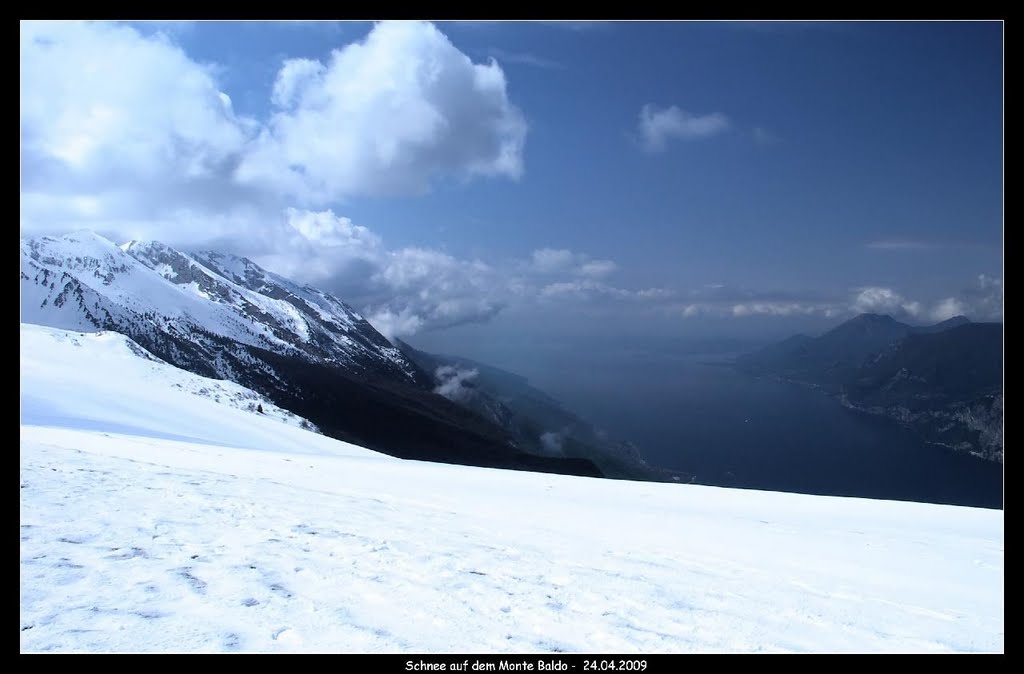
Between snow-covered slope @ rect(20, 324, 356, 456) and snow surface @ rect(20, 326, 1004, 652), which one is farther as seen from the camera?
snow-covered slope @ rect(20, 324, 356, 456)

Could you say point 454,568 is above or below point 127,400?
above

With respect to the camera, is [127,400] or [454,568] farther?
[127,400]

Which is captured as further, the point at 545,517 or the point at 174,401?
the point at 174,401

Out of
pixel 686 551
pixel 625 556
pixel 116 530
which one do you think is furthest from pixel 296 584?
pixel 686 551

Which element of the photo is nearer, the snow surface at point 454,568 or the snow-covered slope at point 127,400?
the snow surface at point 454,568

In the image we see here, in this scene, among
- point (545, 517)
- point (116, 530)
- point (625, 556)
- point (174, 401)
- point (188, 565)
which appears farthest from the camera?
point (174, 401)

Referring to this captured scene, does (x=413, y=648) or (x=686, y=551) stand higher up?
(x=413, y=648)
